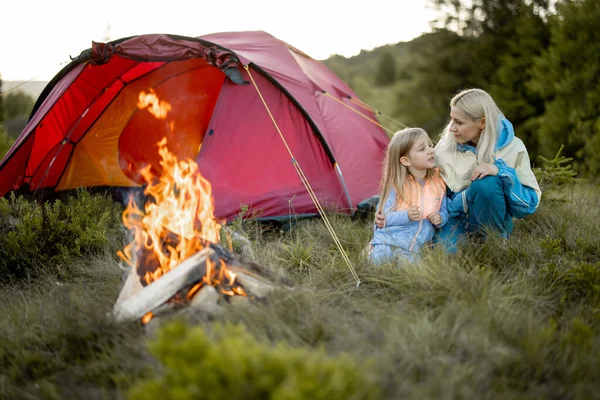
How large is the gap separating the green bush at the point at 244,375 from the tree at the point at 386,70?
1857cm

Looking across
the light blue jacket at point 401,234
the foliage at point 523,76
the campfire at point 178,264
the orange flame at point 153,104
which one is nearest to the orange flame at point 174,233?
the campfire at point 178,264

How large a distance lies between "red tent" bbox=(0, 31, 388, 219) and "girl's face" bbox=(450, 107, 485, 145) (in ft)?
4.20

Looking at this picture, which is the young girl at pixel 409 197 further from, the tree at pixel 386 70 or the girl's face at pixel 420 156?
the tree at pixel 386 70

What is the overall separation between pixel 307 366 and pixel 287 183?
3.21 metres

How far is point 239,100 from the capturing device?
16.0 ft

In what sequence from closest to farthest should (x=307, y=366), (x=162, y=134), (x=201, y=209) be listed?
(x=307, y=366) → (x=201, y=209) → (x=162, y=134)

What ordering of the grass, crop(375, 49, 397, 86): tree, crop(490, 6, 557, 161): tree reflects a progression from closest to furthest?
the grass, crop(490, 6, 557, 161): tree, crop(375, 49, 397, 86): tree

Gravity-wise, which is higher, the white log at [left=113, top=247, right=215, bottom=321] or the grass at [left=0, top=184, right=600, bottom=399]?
the white log at [left=113, top=247, right=215, bottom=321]

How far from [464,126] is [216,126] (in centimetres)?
230

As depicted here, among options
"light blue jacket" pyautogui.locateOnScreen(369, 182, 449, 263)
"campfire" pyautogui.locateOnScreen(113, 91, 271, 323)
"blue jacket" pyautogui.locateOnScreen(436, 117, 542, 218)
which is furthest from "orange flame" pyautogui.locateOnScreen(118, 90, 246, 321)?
"blue jacket" pyautogui.locateOnScreen(436, 117, 542, 218)

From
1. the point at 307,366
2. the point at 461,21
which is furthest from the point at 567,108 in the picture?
the point at 307,366

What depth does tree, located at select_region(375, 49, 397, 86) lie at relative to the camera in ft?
63.4

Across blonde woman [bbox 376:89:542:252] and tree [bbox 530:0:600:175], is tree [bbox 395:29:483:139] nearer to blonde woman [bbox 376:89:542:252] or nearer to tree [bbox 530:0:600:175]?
tree [bbox 530:0:600:175]

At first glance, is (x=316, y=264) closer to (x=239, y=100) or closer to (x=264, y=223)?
(x=264, y=223)
